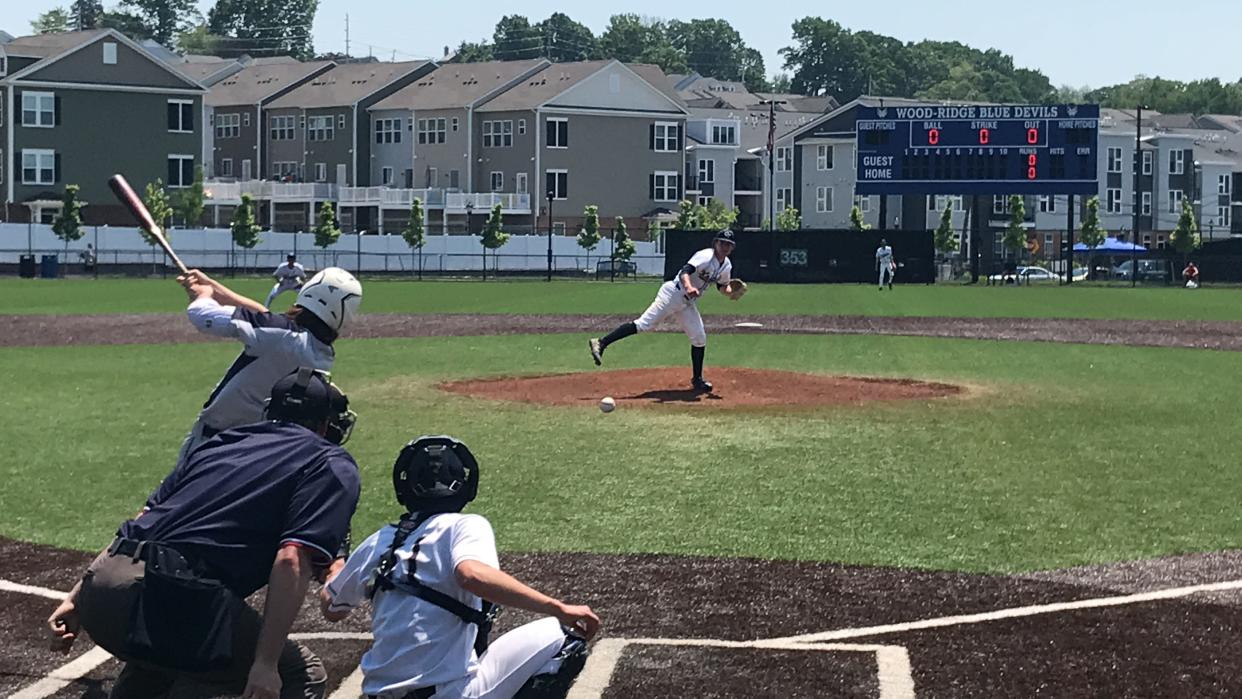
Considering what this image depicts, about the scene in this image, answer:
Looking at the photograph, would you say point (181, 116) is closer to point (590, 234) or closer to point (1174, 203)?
point (590, 234)

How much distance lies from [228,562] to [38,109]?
83.0 m

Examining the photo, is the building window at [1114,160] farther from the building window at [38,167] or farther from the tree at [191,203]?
the building window at [38,167]

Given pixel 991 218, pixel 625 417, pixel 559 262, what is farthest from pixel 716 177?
pixel 625 417

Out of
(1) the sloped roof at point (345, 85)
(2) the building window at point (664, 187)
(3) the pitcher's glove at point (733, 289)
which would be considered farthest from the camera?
(1) the sloped roof at point (345, 85)

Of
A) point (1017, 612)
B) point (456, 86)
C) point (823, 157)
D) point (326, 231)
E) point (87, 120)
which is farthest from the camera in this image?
point (823, 157)

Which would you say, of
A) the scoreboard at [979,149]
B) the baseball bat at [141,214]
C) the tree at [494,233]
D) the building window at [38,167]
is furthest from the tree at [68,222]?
the baseball bat at [141,214]

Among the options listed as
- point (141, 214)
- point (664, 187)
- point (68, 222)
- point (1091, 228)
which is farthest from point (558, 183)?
point (141, 214)

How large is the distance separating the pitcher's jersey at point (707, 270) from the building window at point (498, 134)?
245ft

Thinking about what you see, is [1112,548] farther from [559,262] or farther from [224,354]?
[559,262]

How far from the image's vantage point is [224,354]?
29.0 m

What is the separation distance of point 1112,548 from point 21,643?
7.32 metres

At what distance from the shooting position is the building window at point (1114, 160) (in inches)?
4523

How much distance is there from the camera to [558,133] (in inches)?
3738

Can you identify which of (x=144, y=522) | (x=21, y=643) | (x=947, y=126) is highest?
(x=947, y=126)
